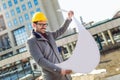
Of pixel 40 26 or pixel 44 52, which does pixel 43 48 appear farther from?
pixel 40 26

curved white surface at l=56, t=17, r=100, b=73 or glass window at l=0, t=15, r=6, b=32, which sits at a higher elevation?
glass window at l=0, t=15, r=6, b=32

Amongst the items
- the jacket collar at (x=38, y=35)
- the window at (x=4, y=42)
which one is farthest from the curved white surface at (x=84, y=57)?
the window at (x=4, y=42)

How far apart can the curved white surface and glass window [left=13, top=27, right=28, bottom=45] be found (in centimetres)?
6594

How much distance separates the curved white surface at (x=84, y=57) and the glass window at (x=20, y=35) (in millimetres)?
65939

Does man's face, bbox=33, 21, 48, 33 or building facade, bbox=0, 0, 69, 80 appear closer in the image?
man's face, bbox=33, 21, 48, 33

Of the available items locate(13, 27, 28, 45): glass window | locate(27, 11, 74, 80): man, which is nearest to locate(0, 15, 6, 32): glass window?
locate(13, 27, 28, 45): glass window

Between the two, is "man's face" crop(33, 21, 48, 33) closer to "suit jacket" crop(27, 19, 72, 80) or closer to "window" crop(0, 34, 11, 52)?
"suit jacket" crop(27, 19, 72, 80)

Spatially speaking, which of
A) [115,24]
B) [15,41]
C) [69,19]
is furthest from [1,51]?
[69,19]

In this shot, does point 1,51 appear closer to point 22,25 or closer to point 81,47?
point 22,25

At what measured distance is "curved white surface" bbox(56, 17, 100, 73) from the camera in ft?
11.8

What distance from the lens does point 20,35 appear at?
70438 millimetres

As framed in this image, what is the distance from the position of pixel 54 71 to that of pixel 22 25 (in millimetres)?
66617

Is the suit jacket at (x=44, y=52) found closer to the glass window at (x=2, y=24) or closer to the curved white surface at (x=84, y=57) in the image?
the curved white surface at (x=84, y=57)

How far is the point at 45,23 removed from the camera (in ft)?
12.0
